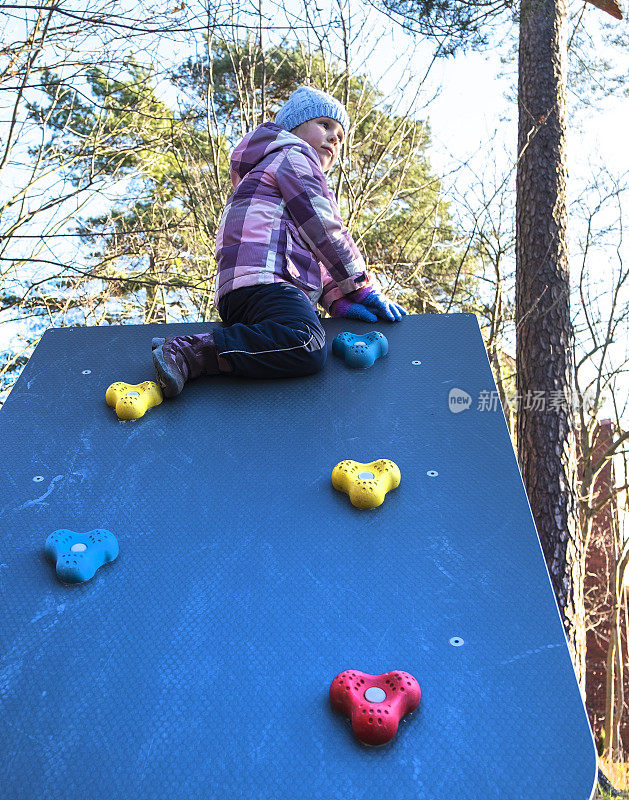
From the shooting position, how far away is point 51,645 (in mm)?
1393

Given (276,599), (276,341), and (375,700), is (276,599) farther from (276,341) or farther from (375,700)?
(276,341)

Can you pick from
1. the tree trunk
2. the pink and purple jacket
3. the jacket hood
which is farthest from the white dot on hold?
the tree trunk

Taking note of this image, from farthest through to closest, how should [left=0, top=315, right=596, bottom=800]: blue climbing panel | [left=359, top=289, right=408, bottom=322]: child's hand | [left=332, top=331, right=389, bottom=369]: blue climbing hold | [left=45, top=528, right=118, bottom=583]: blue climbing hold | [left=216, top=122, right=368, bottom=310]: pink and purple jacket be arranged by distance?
[left=359, top=289, right=408, bottom=322]: child's hand
[left=216, top=122, right=368, bottom=310]: pink and purple jacket
[left=332, top=331, right=389, bottom=369]: blue climbing hold
[left=45, top=528, right=118, bottom=583]: blue climbing hold
[left=0, top=315, right=596, bottom=800]: blue climbing panel

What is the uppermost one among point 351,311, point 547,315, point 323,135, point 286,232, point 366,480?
point 323,135

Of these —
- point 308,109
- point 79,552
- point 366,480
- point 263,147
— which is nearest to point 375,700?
point 366,480

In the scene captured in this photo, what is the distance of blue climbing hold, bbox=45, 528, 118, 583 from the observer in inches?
59.7

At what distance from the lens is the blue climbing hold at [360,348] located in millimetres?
2186

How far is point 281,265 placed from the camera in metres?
2.28

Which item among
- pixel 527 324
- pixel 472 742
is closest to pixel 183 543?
pixel 472 742

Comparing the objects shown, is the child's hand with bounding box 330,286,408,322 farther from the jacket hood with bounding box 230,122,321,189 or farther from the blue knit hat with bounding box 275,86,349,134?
the blue knit hat with bounding box 275,86,349,134

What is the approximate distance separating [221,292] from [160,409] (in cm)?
47

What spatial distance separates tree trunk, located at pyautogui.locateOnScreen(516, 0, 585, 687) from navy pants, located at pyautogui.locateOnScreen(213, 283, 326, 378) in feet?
8.65

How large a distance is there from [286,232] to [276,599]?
1.25m

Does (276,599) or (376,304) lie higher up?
(376,304)
